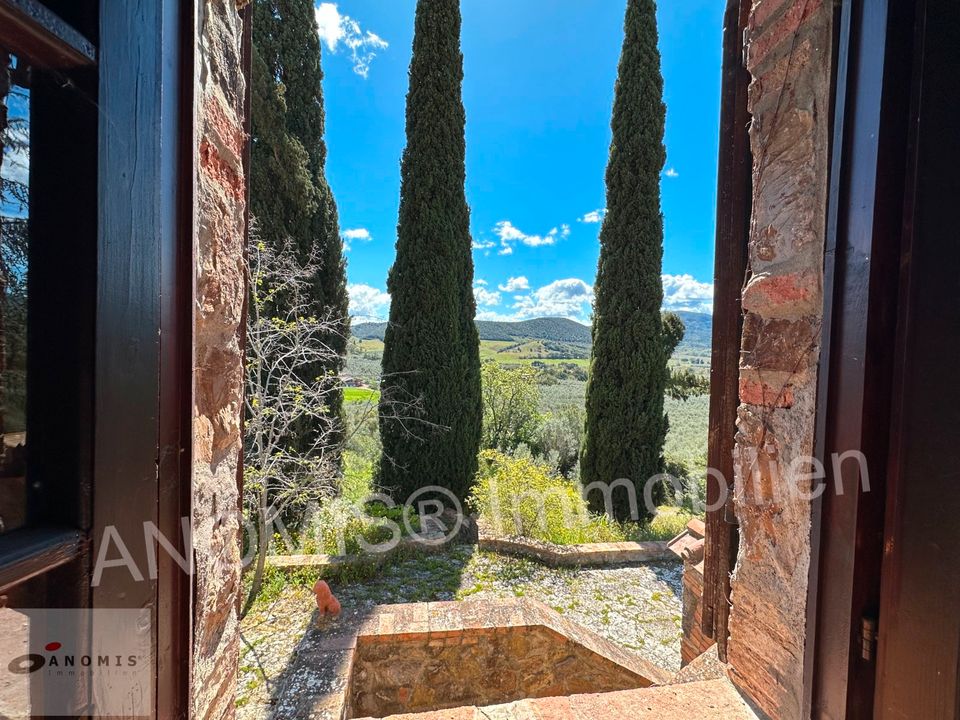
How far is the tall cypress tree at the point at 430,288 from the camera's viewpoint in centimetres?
635

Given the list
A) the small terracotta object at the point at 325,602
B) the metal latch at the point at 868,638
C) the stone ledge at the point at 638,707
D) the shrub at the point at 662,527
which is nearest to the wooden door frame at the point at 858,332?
the metal latch at the point at 868,638

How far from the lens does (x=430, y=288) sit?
645 cm

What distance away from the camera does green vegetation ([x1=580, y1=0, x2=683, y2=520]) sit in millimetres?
Result: 6801

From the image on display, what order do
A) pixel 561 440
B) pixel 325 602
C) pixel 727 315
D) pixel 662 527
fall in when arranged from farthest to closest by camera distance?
pixel 561 440
pixel 662 527
pixel 325 602
pixel 727 315

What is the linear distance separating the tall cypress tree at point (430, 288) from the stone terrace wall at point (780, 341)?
560cm

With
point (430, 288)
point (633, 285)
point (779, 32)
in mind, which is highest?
point (633, 285)

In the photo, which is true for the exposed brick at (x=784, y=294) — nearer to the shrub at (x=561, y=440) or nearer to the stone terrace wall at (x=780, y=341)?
the stone terrace wall at (x=780, y=341)

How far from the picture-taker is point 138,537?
531mm

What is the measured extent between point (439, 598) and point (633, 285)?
5.52 m

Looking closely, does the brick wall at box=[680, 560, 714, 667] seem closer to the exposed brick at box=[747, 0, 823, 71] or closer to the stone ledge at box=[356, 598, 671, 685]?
the stone ledge at box=[356, 598, 671, 685]

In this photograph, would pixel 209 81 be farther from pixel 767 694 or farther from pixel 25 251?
pixel 767 694

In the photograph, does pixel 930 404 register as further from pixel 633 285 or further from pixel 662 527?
pixel 633 285

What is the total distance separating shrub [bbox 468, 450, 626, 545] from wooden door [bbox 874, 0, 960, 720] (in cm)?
483

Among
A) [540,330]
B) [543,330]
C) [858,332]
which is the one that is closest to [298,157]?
[858,332]
